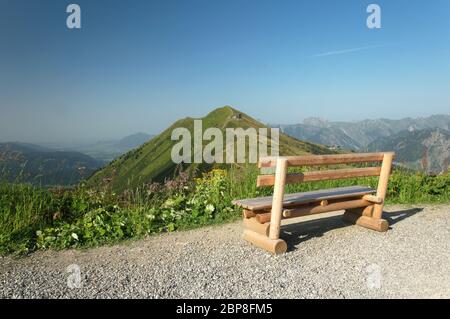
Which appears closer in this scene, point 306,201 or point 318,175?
point 318,175

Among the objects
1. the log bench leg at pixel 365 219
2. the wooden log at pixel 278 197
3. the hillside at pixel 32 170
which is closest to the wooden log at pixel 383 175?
the log bench leg at pixel 365 219

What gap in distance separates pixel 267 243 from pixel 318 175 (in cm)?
141

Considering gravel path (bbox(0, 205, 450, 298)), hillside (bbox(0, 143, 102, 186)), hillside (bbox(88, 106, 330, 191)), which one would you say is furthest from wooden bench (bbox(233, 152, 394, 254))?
hillside (bbox(88, 106, 330, 191))

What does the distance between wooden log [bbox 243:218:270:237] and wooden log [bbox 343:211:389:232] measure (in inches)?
92.2

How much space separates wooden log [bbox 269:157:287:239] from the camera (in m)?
6.03

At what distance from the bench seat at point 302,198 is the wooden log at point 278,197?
0.24 metres

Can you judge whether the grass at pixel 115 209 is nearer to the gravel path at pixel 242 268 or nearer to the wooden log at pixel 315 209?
the gravel path at pixel 242 268

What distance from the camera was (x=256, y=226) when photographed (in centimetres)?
658

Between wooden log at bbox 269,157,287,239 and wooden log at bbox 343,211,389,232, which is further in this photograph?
wooden log at bbox 343,211,389,232

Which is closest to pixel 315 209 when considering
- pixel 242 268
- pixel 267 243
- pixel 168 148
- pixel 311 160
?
pixel 311 160

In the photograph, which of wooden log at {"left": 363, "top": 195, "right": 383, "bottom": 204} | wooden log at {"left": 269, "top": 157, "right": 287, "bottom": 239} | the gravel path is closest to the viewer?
the gravel path

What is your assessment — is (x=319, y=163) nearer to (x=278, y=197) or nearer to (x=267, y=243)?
(x=278, y=197)

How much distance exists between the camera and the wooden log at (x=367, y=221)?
293 inches

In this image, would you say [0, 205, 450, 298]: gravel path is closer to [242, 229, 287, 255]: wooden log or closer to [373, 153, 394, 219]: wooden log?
[242, 229, 287, 255]: wooden log
